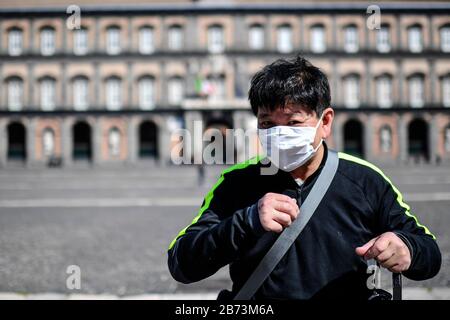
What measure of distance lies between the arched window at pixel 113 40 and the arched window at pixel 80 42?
5.15 feet

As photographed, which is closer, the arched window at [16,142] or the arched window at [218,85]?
the arched window at [218,85]

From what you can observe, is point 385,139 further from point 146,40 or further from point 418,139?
point 146,40

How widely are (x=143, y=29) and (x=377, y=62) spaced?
55.3 ft

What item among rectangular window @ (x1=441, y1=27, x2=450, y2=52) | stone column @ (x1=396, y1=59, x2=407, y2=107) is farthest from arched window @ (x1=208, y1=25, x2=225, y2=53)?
rectangular window @ (x1=441, y1=27, x2=450, y2=52)

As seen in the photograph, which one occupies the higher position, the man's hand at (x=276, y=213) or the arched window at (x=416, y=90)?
the arched window at (x=416, y=90)

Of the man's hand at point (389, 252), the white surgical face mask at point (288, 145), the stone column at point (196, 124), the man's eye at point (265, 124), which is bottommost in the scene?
the man's hand at point (389, 252)

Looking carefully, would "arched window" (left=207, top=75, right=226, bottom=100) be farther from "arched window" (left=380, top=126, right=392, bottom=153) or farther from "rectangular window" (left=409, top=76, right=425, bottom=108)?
"rectangular window" (left=409, top=76, right=425, bottom=108)

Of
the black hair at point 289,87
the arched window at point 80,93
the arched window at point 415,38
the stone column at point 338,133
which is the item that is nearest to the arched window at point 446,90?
the arched window at point 415,38

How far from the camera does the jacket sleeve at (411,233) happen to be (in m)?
1.62

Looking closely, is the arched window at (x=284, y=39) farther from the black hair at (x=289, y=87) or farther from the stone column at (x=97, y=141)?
the black hair at (x=289, y=87)

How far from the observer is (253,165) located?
183 centimetres

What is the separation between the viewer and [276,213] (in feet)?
4.69

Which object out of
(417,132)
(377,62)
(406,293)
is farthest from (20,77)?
(406,293)
